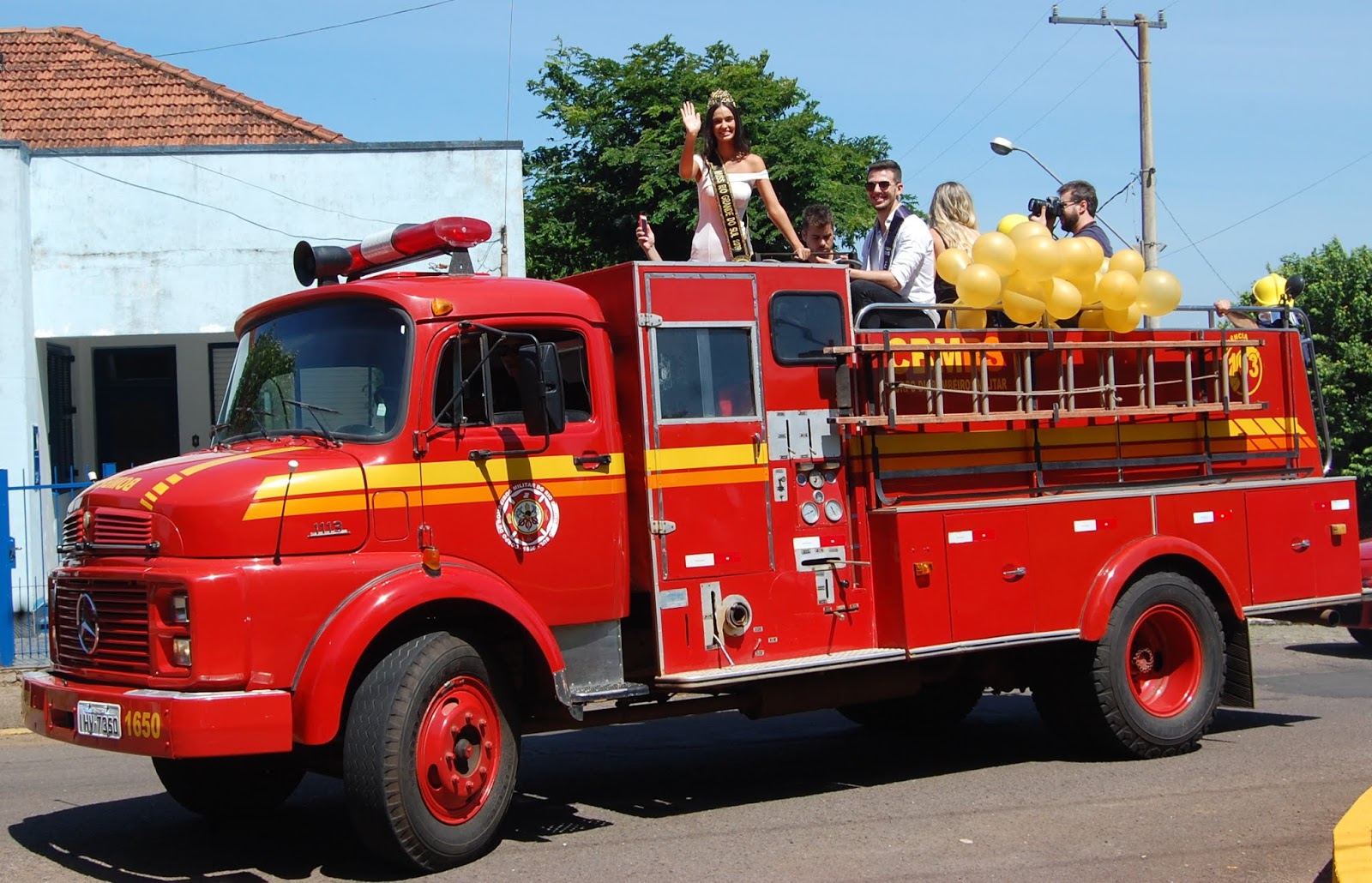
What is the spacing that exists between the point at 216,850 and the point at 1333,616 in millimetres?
7681

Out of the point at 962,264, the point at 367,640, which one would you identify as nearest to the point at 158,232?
the point at 962,264

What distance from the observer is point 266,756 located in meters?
7.14

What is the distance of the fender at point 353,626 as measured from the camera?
20.5 ft

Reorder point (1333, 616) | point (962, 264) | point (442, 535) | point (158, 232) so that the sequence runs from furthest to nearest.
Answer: point (158, 232) < point (1333, 616) < point (962, 264) < point (442, 535)

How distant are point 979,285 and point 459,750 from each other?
4244 millimetres

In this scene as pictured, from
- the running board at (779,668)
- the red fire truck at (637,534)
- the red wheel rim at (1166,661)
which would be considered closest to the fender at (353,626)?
the red fire truck at (637,534)

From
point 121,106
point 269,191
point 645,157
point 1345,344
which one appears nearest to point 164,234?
point 269,191

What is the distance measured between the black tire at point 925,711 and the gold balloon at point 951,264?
2796mm

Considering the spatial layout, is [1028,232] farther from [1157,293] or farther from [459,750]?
[459,750]

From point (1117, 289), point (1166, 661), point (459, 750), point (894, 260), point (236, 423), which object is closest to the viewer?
point (459, 750)

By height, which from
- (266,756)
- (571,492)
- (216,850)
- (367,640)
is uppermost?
(571,492)

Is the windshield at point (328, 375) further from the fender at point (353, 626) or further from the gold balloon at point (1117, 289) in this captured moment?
the gold balloon at point (1117, 289)

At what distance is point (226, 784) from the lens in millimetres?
7547

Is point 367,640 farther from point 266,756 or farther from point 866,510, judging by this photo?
point 866,510
